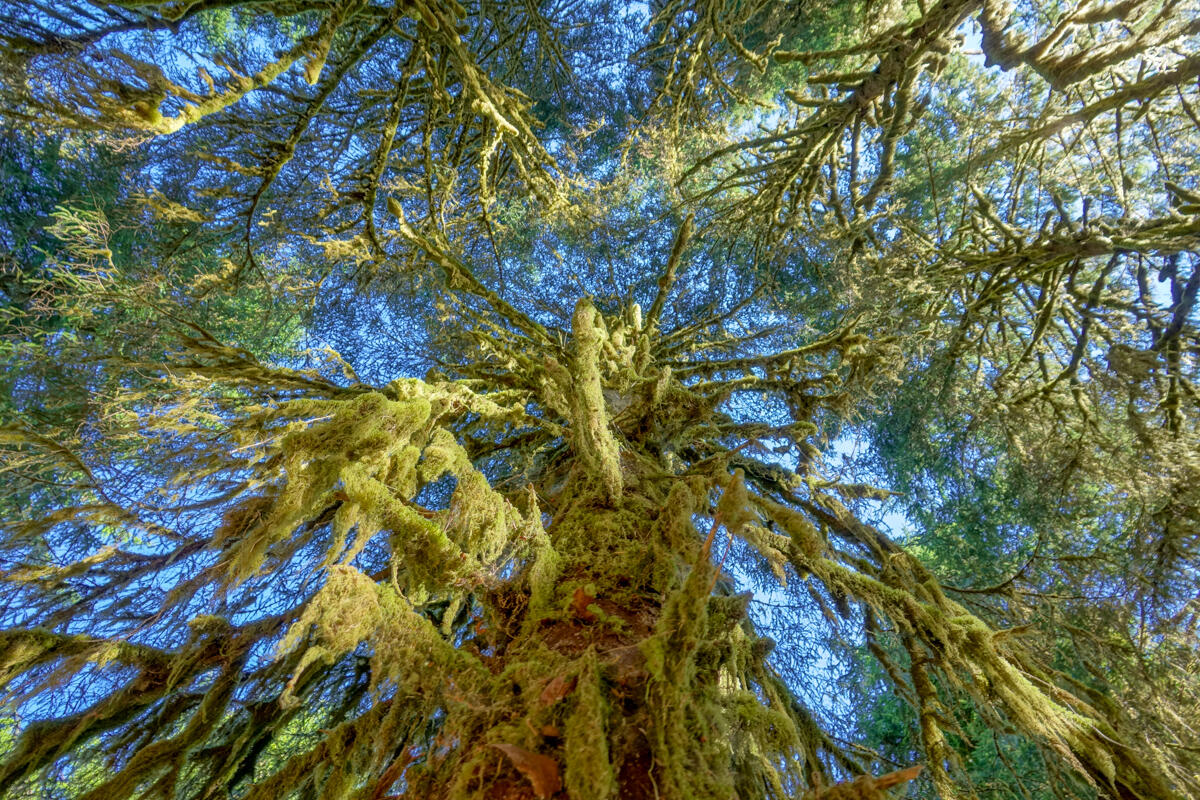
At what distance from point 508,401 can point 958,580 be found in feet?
13.7

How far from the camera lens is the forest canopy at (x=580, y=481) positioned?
4.01 feet

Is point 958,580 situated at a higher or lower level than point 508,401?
higher

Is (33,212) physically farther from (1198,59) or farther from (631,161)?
(1198,59)

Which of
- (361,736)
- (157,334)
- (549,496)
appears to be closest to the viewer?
(361,736)

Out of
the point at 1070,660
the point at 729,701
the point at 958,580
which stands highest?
the point at 958,580

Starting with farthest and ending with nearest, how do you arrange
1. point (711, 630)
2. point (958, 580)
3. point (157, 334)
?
point (958, 580)
point (157, 334)
point (711, 630)

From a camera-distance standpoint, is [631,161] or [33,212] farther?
[631,161]

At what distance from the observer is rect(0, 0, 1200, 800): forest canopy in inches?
48.1

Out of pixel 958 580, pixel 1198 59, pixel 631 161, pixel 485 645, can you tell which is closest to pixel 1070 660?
pixel 958 580

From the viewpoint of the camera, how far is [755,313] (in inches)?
235

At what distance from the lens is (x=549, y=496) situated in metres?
2.56

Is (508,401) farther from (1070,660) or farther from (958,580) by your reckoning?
(958,580)

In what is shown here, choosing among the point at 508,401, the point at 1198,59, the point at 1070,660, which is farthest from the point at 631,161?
the point at 1070,660

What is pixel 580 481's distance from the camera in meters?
2.23
